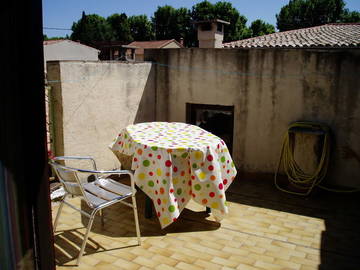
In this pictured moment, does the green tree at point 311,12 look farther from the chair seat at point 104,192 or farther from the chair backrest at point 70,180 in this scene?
the chair backrest at point 70,180

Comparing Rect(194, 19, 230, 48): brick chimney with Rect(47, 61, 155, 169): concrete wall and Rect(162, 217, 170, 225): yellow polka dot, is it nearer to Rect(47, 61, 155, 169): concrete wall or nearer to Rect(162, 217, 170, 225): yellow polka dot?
Rect(47, 61, 155, 169): concrete wall

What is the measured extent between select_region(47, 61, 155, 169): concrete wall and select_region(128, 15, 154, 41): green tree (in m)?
48.4

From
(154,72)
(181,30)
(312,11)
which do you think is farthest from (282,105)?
(312,11)

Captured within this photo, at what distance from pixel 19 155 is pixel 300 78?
5.39 m

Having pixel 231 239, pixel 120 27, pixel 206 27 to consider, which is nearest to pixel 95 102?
pixel 231 239

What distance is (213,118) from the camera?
6.85m

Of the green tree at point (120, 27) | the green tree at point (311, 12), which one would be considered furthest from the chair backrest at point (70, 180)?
the green tree at point (311, 12)

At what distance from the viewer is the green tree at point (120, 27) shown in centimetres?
5169

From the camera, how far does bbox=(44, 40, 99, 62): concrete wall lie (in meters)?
25.7

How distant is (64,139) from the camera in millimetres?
4699

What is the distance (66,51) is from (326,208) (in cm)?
2586

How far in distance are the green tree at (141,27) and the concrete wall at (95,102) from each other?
4837 centimetres

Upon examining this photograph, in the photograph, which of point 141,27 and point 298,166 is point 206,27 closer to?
point 298,166

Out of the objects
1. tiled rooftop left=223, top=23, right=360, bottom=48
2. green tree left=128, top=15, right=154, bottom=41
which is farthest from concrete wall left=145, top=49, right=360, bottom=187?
green tree left=128, top=15, right=154, bottom=41
